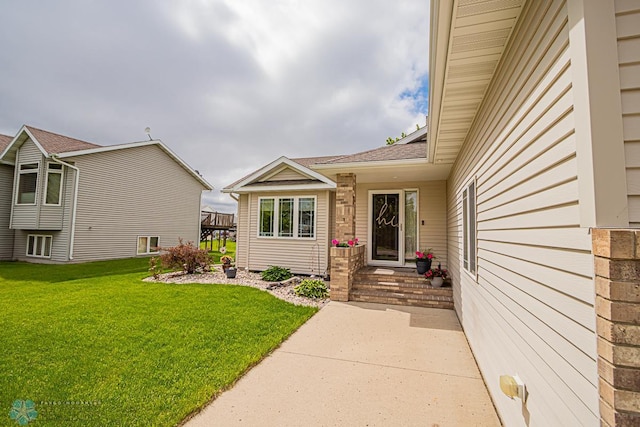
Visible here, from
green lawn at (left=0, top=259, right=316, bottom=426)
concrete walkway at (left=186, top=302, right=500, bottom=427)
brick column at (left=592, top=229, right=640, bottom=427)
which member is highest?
brick column at (left=592, top=229, right=640, bottom=427)

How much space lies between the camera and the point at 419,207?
25.7ft

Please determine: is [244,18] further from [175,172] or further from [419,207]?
[175,172]

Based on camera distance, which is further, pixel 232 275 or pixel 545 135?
pixel 232 275

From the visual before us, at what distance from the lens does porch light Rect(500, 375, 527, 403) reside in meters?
1.92

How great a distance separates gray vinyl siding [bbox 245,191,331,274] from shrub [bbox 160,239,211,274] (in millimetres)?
1561

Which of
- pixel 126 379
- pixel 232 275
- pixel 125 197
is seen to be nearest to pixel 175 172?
pixel 125 197

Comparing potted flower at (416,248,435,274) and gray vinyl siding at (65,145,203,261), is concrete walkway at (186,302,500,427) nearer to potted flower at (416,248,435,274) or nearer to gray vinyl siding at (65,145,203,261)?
potted flower at (416,248,435,274)

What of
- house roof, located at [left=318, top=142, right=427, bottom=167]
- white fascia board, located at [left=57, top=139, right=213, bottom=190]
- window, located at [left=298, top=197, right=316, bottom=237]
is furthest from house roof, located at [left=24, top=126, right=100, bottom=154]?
house roof, located at [left=318, top=142, right=427, bottom=167]

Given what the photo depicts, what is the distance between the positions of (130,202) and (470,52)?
594 inches

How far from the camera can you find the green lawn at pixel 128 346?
254cm

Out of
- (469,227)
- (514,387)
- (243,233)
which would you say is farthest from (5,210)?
(514,387)

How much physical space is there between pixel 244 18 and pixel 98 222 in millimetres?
10943

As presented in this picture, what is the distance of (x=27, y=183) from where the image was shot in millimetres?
11602

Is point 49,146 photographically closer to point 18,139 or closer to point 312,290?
point 18,139
